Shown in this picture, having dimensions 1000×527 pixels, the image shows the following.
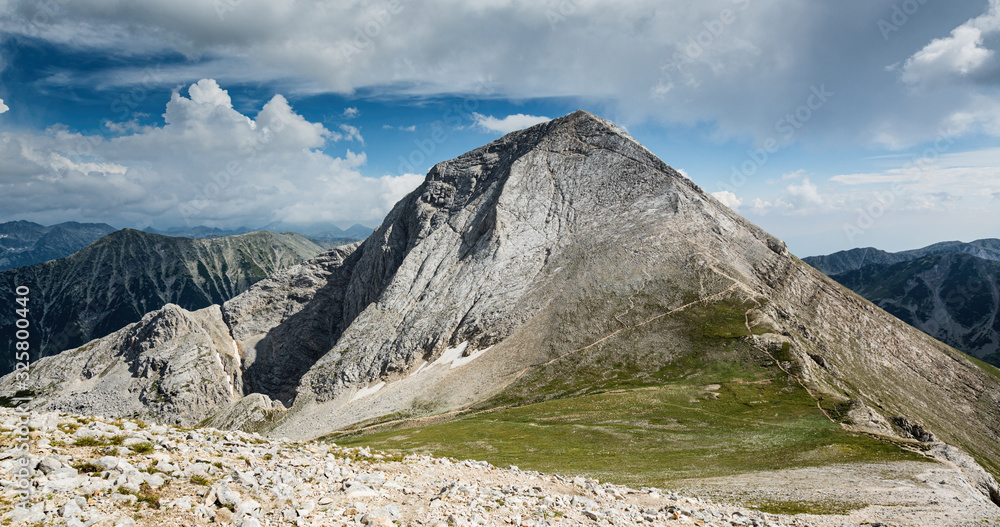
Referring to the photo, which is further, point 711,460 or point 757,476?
point 711,460

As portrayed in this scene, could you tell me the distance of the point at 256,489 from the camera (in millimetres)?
16984

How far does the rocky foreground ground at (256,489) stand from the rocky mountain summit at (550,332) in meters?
27.6

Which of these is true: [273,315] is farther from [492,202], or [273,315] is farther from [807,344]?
[807,344]

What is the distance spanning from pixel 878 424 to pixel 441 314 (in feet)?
285

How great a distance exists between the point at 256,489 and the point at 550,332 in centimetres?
8446

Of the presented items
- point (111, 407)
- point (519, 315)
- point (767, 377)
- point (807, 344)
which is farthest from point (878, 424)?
point (111, 407)

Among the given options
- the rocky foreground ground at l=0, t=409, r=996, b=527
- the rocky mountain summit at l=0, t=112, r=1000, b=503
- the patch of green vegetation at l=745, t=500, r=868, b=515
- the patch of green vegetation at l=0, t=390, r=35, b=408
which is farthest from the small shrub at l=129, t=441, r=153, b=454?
the patch of green vegetation at l=0, t=390, r=35, b=408

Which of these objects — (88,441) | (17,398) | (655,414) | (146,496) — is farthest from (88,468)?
(17,398)

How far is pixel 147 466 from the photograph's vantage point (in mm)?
16625

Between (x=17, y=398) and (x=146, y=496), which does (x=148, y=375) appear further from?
(x=146, y=496)

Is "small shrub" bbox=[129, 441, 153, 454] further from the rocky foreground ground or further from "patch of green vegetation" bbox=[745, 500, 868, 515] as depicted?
"patch of green vegetation" bbox=[745, 500, 868, 515]

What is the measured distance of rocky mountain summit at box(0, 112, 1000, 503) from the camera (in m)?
76.3

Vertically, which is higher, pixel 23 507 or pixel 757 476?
pixel 23 507

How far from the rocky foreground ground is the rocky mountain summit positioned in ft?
90.6
